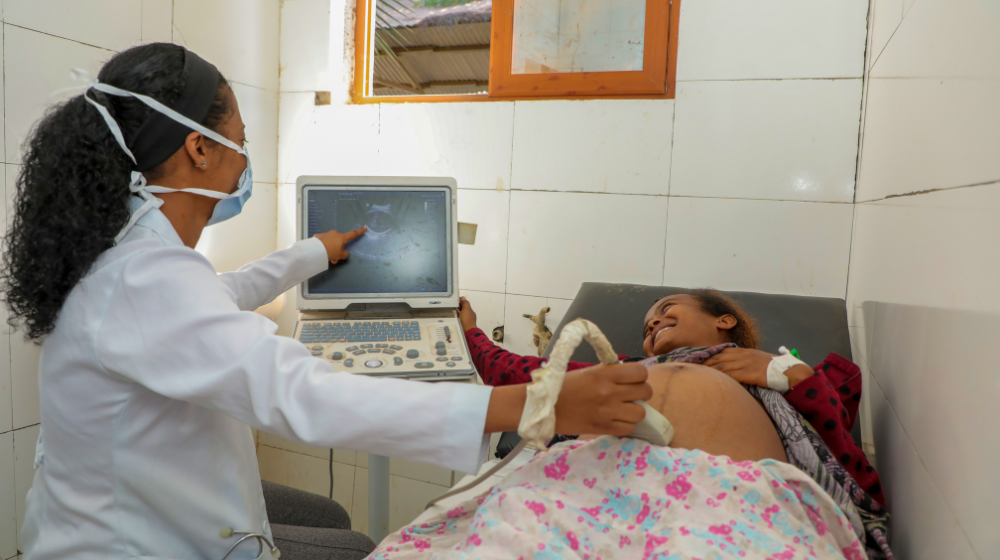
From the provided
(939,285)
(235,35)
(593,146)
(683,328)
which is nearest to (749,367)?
(683,328)

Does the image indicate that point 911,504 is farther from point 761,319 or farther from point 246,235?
point 246,235

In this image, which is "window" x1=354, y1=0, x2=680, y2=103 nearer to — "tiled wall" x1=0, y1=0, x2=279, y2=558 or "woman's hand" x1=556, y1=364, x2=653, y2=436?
"tiled wall" x1=0, y1=0, x2=279, y2=558

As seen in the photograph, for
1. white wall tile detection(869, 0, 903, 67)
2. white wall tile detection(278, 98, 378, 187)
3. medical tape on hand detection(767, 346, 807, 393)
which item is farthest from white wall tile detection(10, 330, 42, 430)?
white wall tile detection(869, 0, 903, 67)

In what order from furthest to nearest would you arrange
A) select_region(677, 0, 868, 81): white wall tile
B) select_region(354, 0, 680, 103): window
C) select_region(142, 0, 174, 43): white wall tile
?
select_region(354, 0, 680, 103): window < select_region(142, 0, 174, 43): white wall tile < select_region(677, 0, 868, 81): white wall tile

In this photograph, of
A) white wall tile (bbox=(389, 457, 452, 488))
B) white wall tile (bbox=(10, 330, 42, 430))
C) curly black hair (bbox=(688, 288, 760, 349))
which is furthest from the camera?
white wall tile (bbox=(389, 457, 452, 488))

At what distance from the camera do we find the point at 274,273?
59.5 inches

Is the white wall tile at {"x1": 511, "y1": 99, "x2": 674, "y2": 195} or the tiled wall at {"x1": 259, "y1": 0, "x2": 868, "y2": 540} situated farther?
the white wall tile at {"x1": 511, "y1": 99, "x2": 674, "y2": 195}

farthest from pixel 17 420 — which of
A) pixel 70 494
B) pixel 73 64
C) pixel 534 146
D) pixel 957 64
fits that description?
pixel 957 64

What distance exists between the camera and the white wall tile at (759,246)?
209 centimetres

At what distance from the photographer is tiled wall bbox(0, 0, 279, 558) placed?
1.71 metres

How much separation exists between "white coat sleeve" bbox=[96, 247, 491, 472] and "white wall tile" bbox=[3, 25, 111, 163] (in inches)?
50.1

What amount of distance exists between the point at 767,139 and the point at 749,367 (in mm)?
1205

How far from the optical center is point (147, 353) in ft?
2.63

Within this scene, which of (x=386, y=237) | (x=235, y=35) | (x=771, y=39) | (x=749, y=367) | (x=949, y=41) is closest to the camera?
(x=949, y=41)
